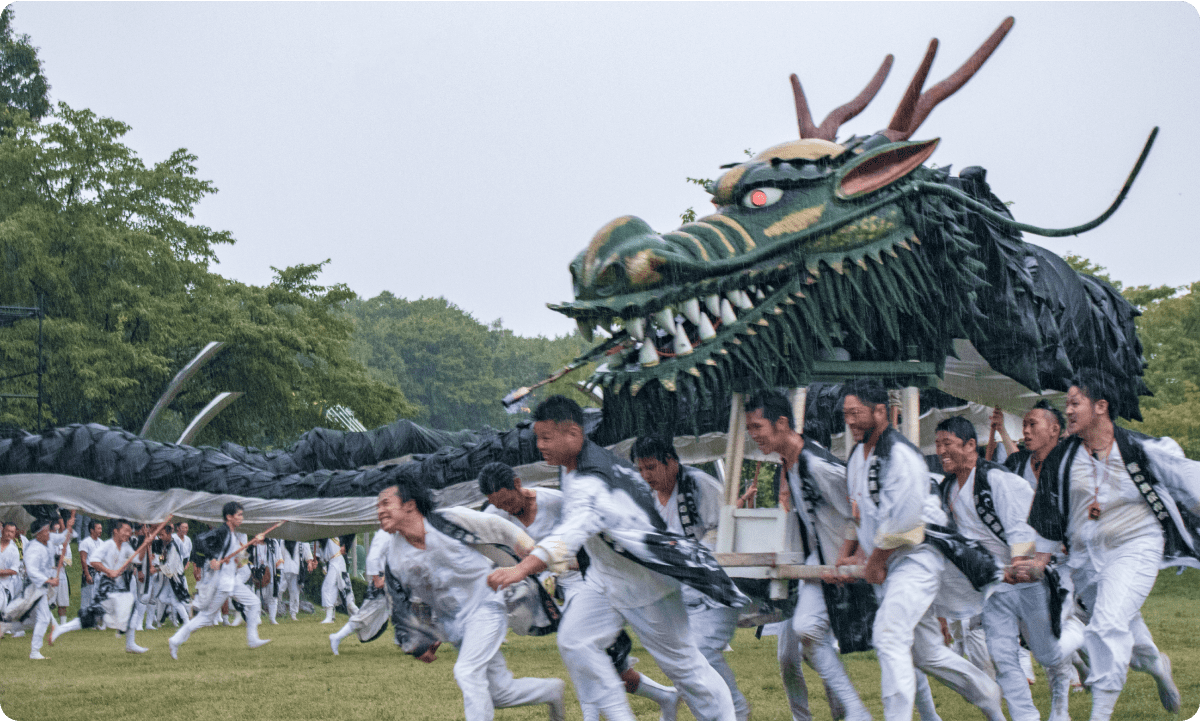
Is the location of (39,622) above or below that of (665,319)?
below

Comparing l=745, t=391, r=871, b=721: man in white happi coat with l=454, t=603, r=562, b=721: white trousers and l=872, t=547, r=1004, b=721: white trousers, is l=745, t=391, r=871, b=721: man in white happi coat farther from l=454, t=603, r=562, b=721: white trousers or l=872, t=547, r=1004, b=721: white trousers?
l=454, t=603, r=562, b=721: white trousers

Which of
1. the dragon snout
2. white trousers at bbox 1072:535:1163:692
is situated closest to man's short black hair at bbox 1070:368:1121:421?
white trousers at bbox 1072:535:1163:692

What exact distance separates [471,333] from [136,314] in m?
28.0

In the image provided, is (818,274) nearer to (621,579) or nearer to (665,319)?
(665,319)

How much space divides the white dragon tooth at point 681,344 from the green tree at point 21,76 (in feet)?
98.9

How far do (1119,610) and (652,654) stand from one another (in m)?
2.46

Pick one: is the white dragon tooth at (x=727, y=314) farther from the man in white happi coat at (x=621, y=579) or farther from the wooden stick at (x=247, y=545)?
the wooden stick at (x=247, y=545)

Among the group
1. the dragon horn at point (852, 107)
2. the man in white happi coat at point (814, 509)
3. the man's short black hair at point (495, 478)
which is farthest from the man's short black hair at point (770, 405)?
the dragon horn at point (852, 107)

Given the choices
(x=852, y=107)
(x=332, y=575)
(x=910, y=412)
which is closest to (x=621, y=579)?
(x=910, y=412)

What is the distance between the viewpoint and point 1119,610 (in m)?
6.56

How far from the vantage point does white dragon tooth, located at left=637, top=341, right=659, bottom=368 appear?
269 inches

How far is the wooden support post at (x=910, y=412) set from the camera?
24.8ft

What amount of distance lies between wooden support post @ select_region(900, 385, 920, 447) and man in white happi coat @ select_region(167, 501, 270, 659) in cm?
807

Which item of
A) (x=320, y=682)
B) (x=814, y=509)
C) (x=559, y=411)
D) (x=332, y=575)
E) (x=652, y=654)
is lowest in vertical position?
(x=332, y=575)
